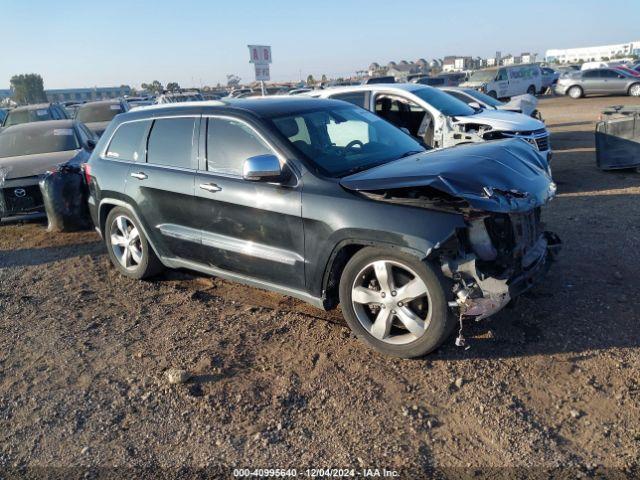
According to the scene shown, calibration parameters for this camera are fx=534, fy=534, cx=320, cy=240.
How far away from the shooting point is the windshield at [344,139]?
166 inches

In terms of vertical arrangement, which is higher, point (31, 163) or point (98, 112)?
point (98, 112)

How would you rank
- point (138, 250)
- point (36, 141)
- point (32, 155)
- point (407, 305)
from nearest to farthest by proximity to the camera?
point (407, 305) → point (138, 250) → point (32, 155) → point (36, 141)

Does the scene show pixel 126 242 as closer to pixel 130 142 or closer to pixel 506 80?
pixel 130 142

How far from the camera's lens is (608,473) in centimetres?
263

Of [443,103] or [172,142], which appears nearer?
[172,142]

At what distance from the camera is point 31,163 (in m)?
8.02

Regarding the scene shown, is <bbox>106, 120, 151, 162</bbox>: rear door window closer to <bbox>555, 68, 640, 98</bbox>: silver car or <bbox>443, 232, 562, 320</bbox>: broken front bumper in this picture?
<bbox>443, 232, 562, 320</bbox>: broken front bumper

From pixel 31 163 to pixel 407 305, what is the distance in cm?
678

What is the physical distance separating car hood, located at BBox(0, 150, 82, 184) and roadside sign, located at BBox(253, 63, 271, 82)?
921 centimetres

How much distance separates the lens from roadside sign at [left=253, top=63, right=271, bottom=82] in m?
16.8

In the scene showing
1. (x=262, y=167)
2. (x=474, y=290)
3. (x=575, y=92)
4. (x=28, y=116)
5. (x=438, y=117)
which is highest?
(x=28, y=116)

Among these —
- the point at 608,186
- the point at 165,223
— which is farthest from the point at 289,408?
the point at 608,186

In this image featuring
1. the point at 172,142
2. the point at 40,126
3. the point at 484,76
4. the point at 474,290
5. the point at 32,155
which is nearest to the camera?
the point at 474,290

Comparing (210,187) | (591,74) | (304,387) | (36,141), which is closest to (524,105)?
(36,141)
